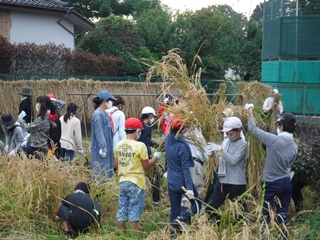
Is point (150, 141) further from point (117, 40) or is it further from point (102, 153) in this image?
point (117, 40)

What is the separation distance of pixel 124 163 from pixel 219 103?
1.44 meters

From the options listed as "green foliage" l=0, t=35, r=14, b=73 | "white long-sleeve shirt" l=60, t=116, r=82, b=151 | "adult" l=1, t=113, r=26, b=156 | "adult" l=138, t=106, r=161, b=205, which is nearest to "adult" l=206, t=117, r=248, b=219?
"adult" l=138, t=106, r=161, b=205

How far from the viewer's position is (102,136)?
413 inches

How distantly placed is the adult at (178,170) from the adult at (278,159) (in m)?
0.88

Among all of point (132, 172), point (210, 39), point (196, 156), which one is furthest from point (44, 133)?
point (210, 39)

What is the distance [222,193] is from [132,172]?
118 centimetres

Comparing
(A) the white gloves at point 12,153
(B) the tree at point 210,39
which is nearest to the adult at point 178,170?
(A) the white gloves at point 12,153

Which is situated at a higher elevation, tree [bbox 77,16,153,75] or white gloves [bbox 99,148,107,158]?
tree [bbox 77,16,153,75]

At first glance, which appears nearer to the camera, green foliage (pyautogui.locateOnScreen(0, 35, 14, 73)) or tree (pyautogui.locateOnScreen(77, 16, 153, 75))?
green foliage (pyautogui.locateOnScreen(0, 35, 14, 73))

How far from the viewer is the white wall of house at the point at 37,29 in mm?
27625

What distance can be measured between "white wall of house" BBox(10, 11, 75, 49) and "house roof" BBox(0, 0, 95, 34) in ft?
1.67

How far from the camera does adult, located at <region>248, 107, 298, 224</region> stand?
8.00 metres

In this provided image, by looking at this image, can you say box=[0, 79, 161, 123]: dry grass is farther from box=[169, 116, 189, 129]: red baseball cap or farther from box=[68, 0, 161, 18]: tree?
box=[68, 0, 161, 18]: tree

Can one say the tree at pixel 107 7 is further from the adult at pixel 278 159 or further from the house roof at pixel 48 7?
the adult at pixel 278 159
